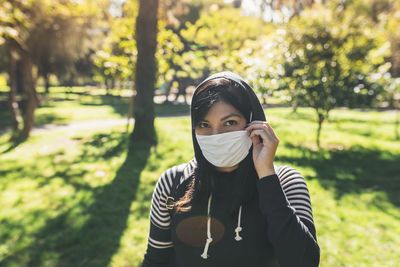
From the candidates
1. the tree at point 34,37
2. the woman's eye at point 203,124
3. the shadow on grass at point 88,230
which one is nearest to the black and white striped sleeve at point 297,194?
the woman's eye at point 203,124

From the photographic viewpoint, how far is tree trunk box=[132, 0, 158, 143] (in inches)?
322

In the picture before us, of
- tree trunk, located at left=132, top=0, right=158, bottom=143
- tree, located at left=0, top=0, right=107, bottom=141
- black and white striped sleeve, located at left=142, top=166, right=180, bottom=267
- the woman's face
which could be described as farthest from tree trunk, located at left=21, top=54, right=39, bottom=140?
the woman's face

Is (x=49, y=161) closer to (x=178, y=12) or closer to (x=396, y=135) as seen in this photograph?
(x=178, y=12)

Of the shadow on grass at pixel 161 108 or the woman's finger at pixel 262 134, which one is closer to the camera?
the woman's finger at pixel 262 134

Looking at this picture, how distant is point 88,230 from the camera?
4066 millimetres

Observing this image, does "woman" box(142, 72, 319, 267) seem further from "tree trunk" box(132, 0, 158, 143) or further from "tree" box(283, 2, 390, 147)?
"tree" box(283, 2, 390, 147)

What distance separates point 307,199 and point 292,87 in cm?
743

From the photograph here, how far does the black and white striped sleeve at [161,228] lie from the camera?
5.63 ft

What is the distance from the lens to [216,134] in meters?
1.63

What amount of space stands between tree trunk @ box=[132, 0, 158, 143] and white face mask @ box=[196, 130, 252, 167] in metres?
7.14

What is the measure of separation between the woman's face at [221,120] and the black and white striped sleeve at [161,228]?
0.37 metres

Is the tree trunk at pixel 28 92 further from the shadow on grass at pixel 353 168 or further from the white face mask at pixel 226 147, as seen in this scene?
the white face mask at pixel 226 147

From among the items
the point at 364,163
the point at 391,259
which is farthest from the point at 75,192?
the point at 364,163

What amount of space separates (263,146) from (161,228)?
2.67 ft
